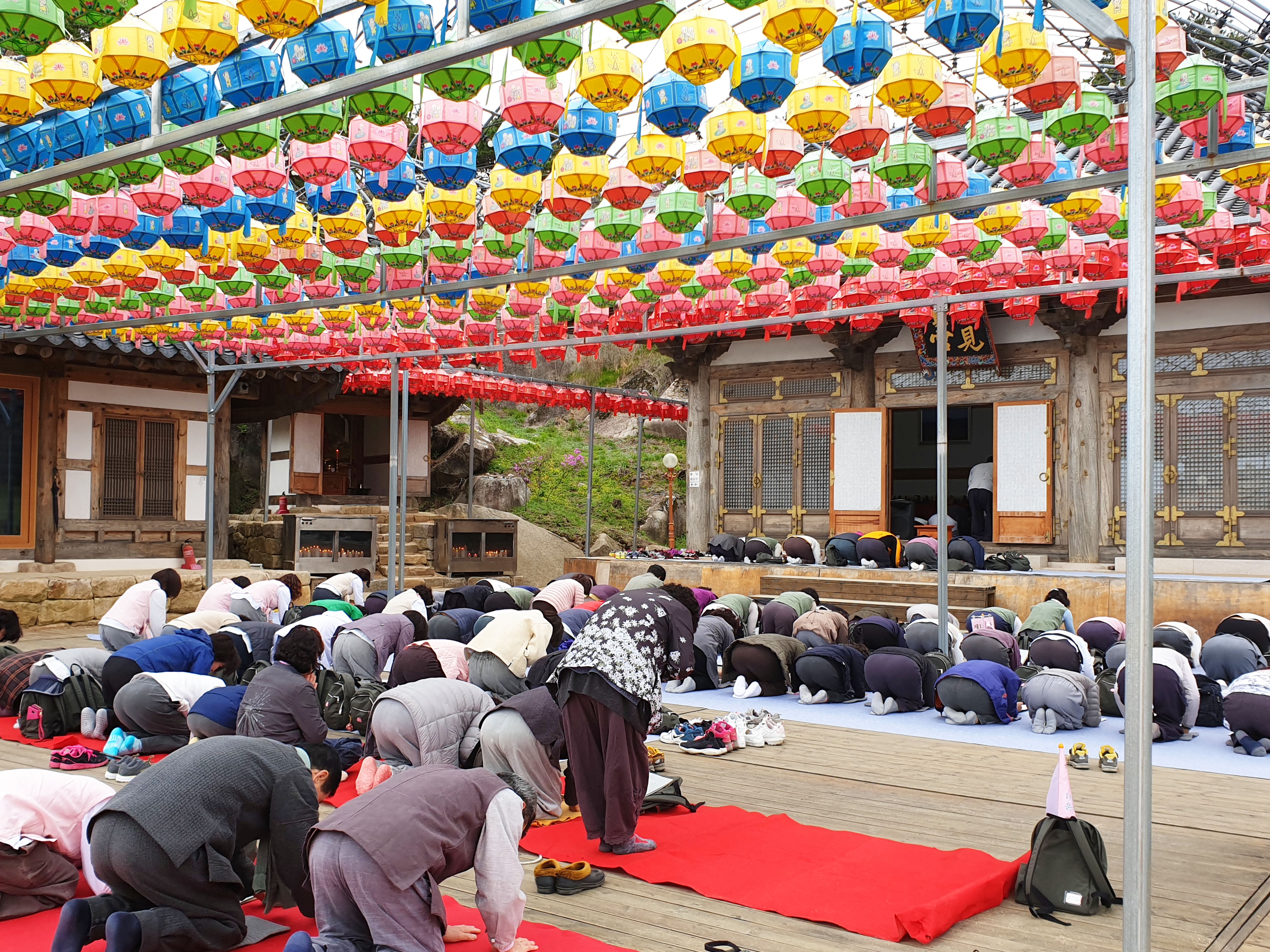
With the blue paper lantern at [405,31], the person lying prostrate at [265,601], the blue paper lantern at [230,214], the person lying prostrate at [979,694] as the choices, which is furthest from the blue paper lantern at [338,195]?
the person lying prostrate at [979,694]

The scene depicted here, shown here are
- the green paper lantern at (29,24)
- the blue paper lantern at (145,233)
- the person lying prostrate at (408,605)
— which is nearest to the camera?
the green paper lantern at (29,24)

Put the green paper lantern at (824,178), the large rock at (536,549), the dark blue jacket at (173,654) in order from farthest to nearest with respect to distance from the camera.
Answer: the large rock at (536,549), the dark blue jacket at (173,654), the green paper lantern at (824,178)

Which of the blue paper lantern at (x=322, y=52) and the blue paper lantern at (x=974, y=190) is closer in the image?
the blue paper lantern at (x=322, y=52)

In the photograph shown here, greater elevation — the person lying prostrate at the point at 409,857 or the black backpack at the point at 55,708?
the person lying prostrate at the point at 409,857

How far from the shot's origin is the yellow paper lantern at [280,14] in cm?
448

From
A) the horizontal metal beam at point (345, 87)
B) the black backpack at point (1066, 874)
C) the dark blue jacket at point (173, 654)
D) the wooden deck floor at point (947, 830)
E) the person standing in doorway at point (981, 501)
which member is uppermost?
the horizontal metal beam at point (345, 87)

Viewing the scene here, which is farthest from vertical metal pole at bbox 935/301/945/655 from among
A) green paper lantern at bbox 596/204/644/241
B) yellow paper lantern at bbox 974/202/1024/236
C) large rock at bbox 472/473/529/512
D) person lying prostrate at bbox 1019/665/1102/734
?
large rock at bbox 472/473/529/512

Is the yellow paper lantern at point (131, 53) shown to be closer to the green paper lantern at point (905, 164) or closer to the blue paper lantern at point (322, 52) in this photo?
the blue paper lantern at point (322, 52)

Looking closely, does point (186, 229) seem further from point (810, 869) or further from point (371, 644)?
point (810, 869)

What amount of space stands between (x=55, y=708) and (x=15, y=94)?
4.36m

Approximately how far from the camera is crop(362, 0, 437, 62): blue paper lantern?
472 centimetres

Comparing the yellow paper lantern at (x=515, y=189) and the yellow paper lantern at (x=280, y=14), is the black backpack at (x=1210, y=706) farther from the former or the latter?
the yellow paper lantern at (x=280, y=14)

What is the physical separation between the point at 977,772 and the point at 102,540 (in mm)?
14364

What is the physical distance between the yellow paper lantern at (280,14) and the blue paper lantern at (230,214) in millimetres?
3094
